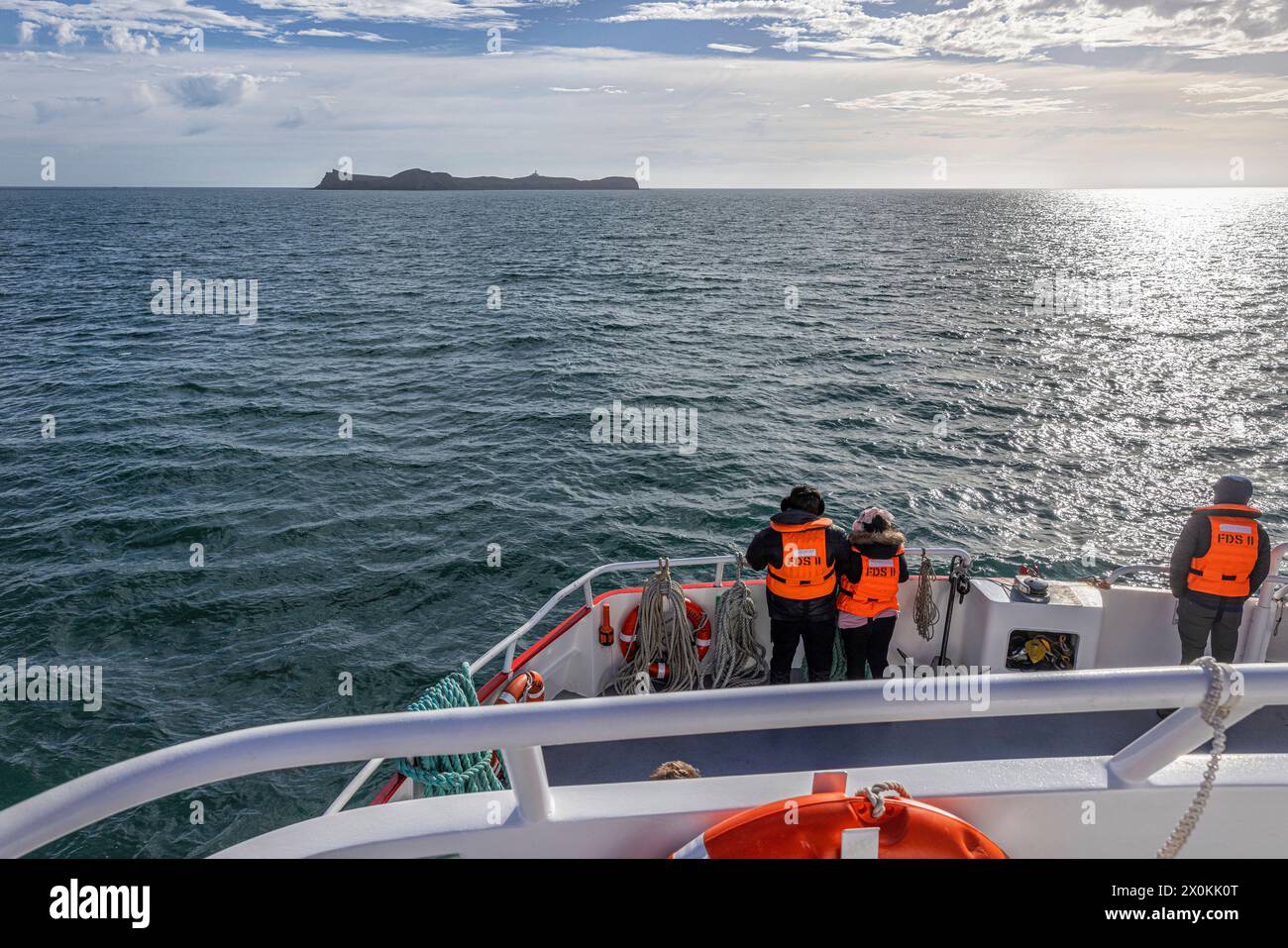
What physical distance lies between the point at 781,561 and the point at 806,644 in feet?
2.52

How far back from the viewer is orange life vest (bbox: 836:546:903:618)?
578 cm

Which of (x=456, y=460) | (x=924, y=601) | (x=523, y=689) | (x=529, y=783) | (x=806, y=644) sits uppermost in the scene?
(x=529, y=783)

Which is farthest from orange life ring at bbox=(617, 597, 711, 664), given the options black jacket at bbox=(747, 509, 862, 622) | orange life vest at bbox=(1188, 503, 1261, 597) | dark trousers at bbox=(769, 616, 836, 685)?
orange life vest at bbox=(1188, 503, 1261, 597)

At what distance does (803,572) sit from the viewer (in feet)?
19.0

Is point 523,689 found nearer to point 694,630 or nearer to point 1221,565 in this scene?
point 694,630

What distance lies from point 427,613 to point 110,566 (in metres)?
4.98

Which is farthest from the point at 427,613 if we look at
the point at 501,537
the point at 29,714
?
the point at 29,714

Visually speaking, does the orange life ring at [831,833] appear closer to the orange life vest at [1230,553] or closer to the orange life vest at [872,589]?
the orange life vest at [872,589]

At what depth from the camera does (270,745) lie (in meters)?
1.60

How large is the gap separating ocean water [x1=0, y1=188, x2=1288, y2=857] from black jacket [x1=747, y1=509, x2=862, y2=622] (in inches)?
200

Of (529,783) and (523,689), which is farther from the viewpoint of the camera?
(523,689)

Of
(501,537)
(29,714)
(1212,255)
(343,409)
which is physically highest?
(1212,255)

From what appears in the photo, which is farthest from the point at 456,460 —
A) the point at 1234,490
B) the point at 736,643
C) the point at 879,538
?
the point at 1234,490
